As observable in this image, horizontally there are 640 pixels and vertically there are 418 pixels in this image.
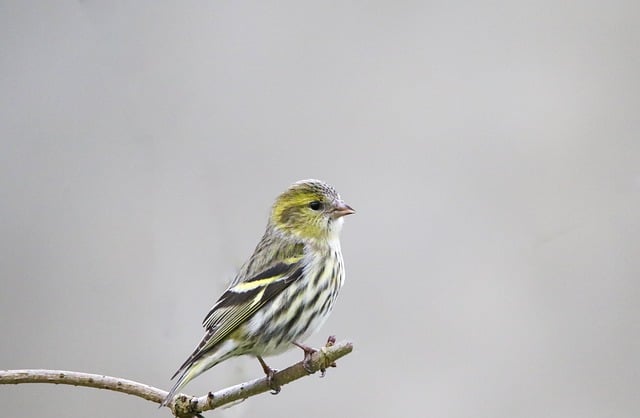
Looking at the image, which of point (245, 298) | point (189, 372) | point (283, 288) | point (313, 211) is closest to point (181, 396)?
point (189, 372)

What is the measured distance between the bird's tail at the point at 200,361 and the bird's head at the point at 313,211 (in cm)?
67

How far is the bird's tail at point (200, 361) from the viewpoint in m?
2.94

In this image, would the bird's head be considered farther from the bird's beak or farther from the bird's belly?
the bird's belly

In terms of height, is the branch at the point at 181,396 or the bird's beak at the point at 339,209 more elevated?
the bird's beak at the point at 339,209

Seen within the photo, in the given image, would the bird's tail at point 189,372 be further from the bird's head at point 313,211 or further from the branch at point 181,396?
the bird's head at point 313,211

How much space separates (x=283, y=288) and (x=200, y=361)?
465 millimetres

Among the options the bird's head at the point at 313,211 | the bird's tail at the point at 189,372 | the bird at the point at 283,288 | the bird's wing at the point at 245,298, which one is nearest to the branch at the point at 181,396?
the bird's tail at the point at 189,372

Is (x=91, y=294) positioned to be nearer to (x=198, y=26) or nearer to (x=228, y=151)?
(x=228, y=151)

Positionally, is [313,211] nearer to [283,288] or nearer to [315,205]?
[315,205]

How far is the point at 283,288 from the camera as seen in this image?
3.41 metres

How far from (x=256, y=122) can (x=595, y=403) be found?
2536 mm

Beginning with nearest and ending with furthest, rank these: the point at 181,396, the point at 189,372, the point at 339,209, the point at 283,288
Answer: the point at 181,396
the point at 189,372
the point at 283,288
the point at 339,209

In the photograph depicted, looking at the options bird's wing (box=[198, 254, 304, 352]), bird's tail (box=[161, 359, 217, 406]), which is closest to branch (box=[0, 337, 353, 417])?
bird's tail (box=[161, 359, 217, 406])

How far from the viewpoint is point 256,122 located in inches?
224
